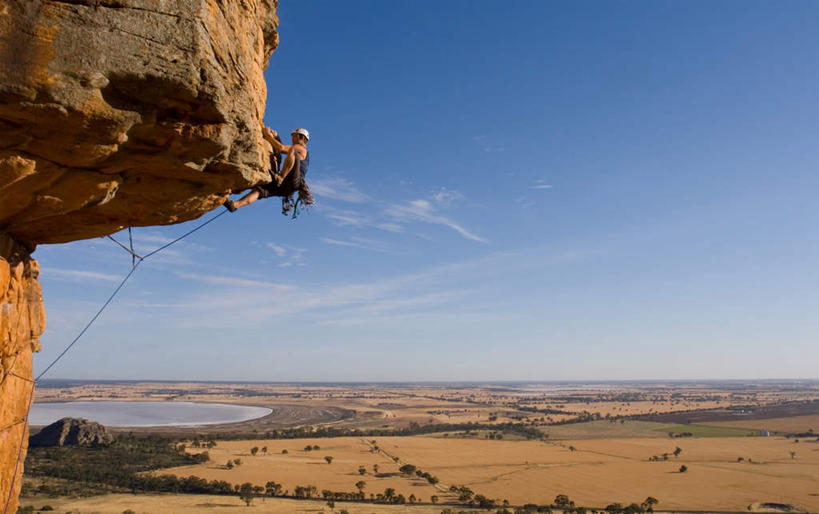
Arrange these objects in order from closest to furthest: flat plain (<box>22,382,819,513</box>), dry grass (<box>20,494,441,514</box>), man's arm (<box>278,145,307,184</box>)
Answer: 1. man's arm (<box>278,145,307,184</box>)
2. dry grass (<box>20,494,441,514</box>)
3. flat plain (<box>22,382,819,513</box>)

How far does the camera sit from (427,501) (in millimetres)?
40062

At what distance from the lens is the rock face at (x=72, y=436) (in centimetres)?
5644

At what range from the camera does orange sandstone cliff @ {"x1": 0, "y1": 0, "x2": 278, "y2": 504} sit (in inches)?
163

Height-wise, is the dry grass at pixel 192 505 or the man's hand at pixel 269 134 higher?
the man's hand at pixel 269 134

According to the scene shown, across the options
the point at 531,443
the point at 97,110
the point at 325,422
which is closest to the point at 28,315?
the point at 97,110

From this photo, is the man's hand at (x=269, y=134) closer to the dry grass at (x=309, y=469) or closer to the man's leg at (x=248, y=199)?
the man's leg at (x=248, y=199)

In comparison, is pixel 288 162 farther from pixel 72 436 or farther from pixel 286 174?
pixel 72 436

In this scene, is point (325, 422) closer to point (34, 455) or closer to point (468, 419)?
point (468, 419)

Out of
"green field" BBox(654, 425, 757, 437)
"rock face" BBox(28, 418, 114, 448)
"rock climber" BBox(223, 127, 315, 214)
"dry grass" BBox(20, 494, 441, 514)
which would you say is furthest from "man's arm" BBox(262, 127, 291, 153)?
"green field" BBox(654, 425, 757, 437)

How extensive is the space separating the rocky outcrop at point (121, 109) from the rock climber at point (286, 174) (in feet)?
3.28

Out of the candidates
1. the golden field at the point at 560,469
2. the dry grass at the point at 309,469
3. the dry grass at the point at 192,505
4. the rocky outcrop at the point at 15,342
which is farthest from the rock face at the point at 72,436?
the rocky outcrop at the point at 15,342

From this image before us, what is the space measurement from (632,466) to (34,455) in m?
61.4

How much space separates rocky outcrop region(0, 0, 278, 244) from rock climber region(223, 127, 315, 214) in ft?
3.28

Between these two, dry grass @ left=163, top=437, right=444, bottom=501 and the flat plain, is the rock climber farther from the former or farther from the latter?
dry grass @ left=163, top=437, right=444, bottom=501
